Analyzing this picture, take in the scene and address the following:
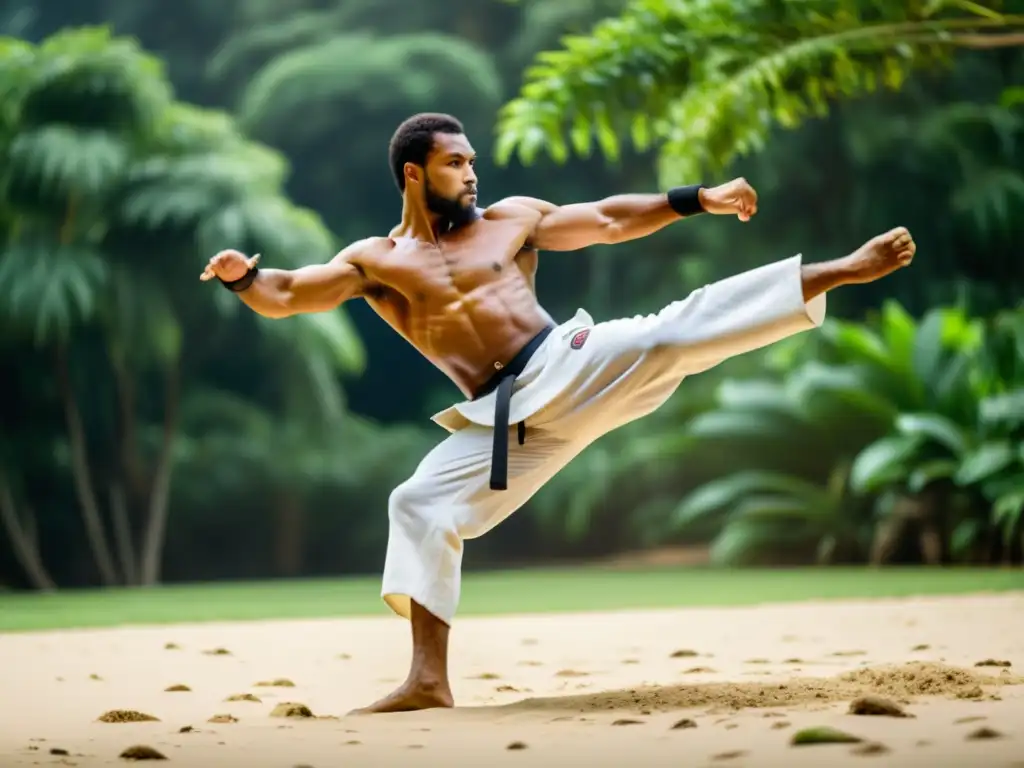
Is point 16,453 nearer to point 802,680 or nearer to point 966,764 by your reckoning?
point 802,680

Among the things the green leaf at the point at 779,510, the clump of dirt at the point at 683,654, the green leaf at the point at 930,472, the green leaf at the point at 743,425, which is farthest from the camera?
the green leaf at the point at 743,425

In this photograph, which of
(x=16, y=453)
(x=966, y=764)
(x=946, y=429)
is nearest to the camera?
(x=966, y=764)

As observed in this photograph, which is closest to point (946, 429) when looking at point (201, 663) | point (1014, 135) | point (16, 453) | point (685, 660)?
point (1014, 135)

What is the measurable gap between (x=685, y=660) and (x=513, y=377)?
1425mm

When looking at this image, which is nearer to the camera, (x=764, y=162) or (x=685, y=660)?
(x=685, y=660)

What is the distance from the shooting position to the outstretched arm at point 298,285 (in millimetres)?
3895

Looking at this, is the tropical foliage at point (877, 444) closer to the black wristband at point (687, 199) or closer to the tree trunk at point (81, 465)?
the tree trunk at point (81, 465)

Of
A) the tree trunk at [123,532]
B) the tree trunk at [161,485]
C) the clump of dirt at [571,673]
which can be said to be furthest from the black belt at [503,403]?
the tree trunk at [123,532]

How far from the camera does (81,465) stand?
11.1m

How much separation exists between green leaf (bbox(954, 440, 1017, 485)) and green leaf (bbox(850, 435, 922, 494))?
0.40 metres

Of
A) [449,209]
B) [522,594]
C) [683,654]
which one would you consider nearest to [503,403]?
[449,209]

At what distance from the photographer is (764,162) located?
42.0ft

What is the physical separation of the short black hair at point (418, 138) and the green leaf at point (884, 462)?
5.82 meters

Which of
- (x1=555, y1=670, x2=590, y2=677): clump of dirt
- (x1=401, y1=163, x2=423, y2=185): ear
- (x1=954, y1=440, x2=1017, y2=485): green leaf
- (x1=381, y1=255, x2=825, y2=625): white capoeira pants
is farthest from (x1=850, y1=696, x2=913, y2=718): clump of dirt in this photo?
(x1=954, y1=440, x2=1017, y2=485): green leaf
